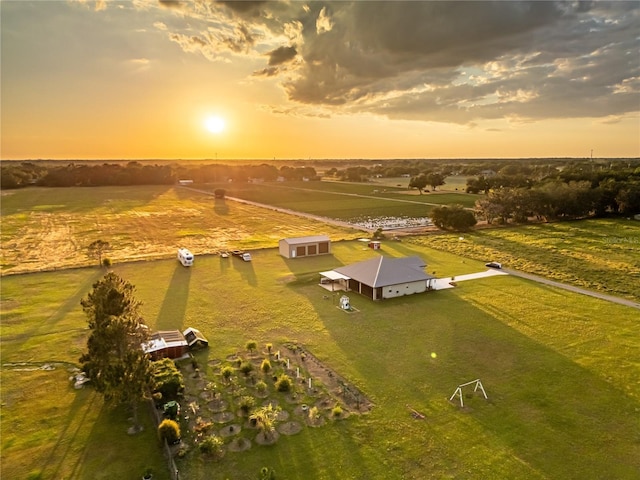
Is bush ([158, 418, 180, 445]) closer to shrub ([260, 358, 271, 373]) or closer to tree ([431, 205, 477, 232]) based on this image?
shrub ([260, 358, 271, 373])

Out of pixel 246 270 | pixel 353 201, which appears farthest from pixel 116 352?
pixel 353 201

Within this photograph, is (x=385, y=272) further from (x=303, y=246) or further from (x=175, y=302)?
(x=175, y=302)

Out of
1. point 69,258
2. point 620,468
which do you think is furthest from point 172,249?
point 620,468

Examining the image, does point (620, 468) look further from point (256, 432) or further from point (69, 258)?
point (69, 258)

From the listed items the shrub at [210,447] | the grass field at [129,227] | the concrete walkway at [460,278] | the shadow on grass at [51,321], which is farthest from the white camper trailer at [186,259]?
the shrub at [210,447]

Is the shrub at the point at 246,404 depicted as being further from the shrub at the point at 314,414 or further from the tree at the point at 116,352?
the tree at the point at 116,352

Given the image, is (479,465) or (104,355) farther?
(104,355)
